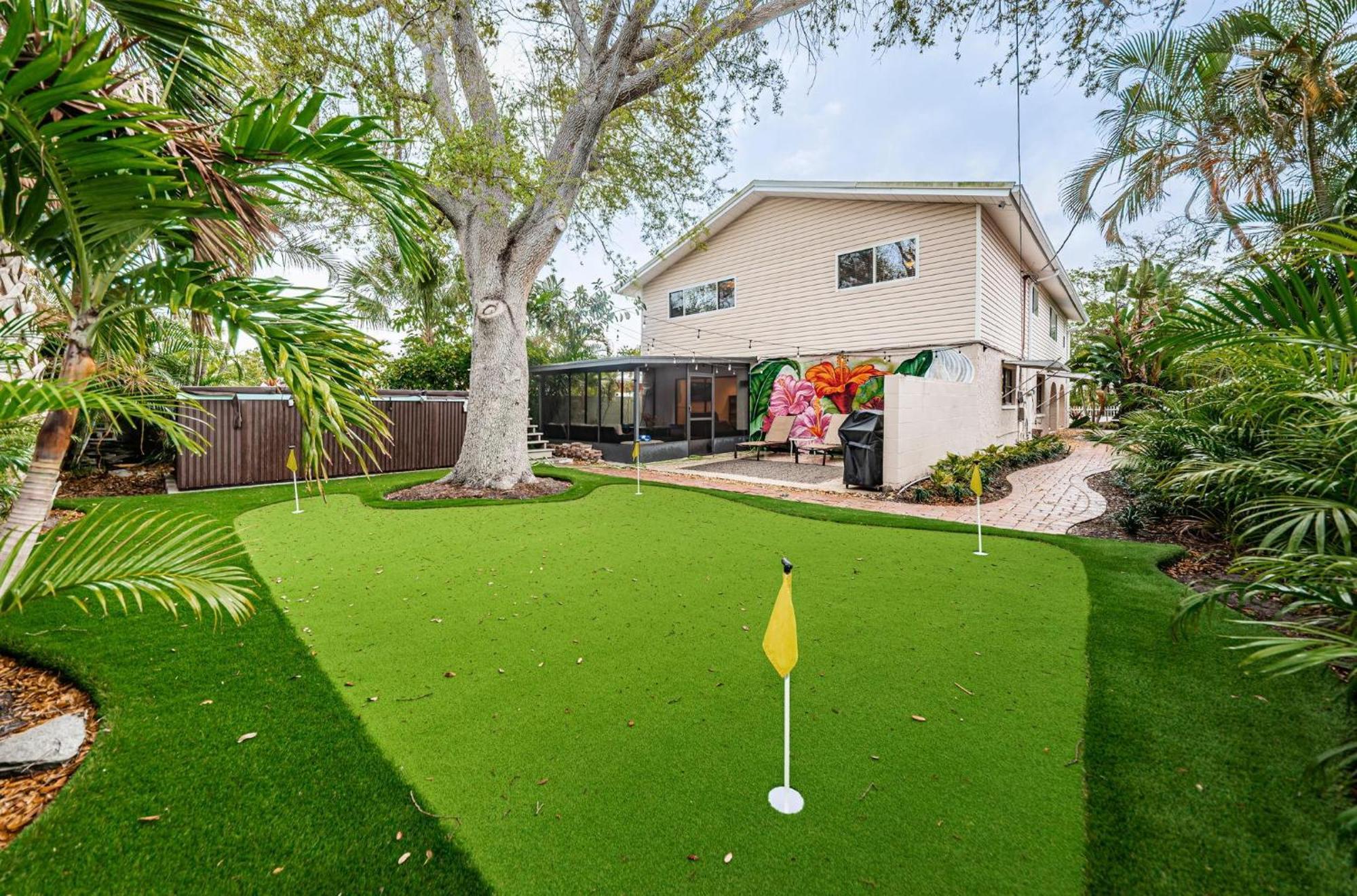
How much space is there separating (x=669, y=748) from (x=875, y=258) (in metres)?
12.7

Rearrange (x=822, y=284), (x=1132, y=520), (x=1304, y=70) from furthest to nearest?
(x=822, y=284), (x=1304, y=70), (x=1132, y=520)

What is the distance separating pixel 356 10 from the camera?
7.02 m

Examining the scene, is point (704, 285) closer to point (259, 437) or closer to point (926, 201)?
point (926, 201)

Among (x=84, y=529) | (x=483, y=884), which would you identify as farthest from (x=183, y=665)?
(x=483, y=884)

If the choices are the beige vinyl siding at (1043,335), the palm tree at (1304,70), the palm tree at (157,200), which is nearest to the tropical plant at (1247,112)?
the palm tree at (1304,70)

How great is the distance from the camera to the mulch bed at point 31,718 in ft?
5.94

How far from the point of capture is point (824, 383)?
1341cm

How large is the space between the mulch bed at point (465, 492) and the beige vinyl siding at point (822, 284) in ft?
23.9

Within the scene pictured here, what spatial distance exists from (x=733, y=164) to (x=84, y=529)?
9.93 metres

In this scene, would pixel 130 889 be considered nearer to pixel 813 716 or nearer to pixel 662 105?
pixel 813 716

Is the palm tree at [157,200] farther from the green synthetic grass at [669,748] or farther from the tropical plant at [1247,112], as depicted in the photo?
the tropical plant at [1247,112]

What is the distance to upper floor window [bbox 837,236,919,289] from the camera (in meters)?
11.9

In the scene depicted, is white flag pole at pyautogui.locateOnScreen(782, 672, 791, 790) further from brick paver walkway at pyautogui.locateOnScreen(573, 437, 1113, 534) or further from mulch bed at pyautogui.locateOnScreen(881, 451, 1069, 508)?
mulch bed at pyautogui.locateOnScreen(881, 451, 1069, 508)

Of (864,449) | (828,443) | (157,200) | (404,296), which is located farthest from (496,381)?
(404,296)
